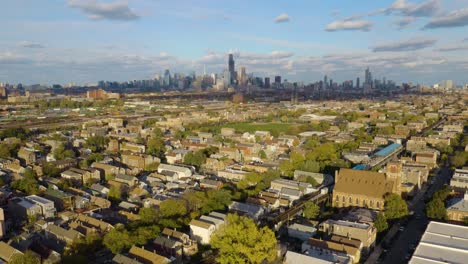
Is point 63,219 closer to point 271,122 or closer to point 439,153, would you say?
point 439,153

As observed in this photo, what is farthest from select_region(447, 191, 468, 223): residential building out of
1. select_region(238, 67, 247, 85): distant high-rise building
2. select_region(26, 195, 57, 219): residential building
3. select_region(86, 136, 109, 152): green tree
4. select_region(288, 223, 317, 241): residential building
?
select_region(238, 67, 247, 85): distant high-rise building

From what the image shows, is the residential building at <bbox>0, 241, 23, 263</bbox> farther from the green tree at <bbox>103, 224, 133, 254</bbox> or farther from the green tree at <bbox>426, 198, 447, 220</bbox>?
A: the green tree at <bbox>426, 198, 447, 220</bbox>

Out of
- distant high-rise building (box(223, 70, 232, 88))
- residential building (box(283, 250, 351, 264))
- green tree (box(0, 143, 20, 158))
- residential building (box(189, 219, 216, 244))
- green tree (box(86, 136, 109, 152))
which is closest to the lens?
residential building (box(283, 250, 351, 264))

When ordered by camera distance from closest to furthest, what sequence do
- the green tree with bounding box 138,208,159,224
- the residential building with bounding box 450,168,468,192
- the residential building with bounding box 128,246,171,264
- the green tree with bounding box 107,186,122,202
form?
the residential building with bounding box 128,246,171,264 < the green tree with bounding box 138,208,159,224 < the green tree with bounding box 107,186,122,202 < the residential building with bounding box 450,168,468,192

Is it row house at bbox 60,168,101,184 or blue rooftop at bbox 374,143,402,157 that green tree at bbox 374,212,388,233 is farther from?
row house at bbox 60,168,101,184

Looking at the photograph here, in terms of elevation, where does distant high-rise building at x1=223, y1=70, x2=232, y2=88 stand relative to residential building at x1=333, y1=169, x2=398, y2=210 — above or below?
above

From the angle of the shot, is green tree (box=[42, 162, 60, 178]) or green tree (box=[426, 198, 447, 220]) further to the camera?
green tree (box=[42, 162, 60, 178])

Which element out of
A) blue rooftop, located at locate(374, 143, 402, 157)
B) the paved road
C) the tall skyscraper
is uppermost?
the tall skyscraper

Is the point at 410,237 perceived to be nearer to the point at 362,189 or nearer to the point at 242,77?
the point at 362,189

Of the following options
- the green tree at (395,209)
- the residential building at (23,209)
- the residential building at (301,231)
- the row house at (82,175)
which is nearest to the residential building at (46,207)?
the residential building at (23,209)
